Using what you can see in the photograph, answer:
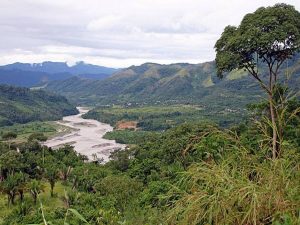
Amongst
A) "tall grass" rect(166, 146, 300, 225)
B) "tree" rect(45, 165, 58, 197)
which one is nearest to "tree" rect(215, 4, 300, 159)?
"tall grass" rect(166, 146, 300, 225)

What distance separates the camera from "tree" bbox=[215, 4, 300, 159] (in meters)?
28.0

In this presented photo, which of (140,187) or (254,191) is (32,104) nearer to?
(140,187)

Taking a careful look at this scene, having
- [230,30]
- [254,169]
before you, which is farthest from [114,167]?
[254,169]

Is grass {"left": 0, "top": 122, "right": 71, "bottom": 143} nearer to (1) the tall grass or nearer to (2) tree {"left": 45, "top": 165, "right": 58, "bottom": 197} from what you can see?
(2) tree {"left": 45, "top": 165, "right": 58, "bottom": 197}

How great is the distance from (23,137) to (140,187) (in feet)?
273

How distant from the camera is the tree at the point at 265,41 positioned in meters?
28.0

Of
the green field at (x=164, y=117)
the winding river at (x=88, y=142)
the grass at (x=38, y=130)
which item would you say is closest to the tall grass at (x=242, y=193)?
the winding river at (x=88, y=142)

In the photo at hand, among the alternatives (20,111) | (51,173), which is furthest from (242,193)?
(20,111)

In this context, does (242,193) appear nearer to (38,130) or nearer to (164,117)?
(38,130)

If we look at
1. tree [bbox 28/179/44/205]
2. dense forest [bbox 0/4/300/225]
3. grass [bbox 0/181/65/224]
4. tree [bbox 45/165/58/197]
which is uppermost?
dense forest [bbox 0/4/300/225]

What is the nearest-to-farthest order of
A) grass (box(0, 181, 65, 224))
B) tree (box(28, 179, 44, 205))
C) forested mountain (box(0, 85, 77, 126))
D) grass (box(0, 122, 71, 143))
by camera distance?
grass (box(0, 181, 65, 224)), tree (box(28, 179, 44, 205)), grass (box(0, 122, 71, 143)), forested mountain (box(0, 85, 77, 126))

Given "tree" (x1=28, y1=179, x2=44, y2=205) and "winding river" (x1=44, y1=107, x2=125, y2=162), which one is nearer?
"tree" (x1=28, y1=179, x2=44, y2=205)

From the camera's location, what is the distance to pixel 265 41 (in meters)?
27.5

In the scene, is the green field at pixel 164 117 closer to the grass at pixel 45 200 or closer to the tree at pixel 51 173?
the tree at pixel 51 173
